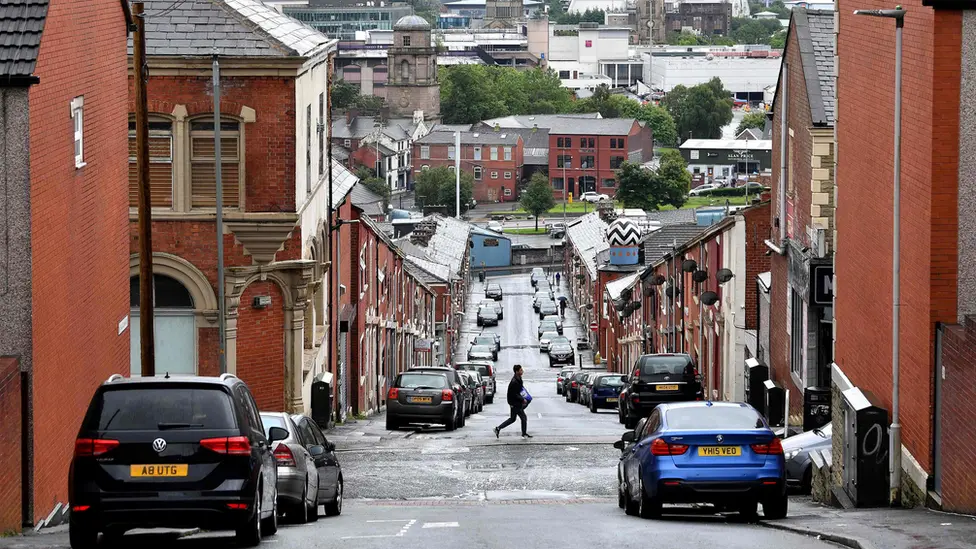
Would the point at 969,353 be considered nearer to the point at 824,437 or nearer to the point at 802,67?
the point at 824,437

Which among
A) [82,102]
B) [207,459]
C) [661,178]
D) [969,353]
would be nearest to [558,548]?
[207,459]

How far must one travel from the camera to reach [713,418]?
17484 mm

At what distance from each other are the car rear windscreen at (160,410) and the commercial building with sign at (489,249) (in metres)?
130

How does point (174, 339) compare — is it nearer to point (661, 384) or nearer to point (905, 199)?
point (661, 384)

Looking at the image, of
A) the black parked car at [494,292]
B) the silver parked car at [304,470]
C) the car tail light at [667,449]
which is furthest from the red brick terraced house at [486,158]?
the car tail light at [667,449]

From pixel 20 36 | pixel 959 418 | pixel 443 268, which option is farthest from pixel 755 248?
pixel 443 268

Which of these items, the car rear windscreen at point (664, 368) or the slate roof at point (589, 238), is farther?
the slate roof at point (589, 238)

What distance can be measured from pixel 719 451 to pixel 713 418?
0.65 m

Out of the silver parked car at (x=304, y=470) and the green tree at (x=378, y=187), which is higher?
the silver parked car at (x=304, y=470)

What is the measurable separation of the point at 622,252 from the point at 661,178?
77856 millimetres

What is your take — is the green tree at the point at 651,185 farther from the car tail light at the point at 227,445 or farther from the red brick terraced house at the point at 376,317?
the car tail light at the point at 227,445

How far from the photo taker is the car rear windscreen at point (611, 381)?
1838 inches

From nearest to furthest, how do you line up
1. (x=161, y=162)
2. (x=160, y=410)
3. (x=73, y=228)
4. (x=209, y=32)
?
(x=160, y=410) < (x=73, y=228) < (x=209, y=32) < (x=161, y=162)

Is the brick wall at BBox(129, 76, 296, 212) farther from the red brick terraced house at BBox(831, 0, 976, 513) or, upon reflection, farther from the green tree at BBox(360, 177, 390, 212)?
the green tree at BBox(360, 177, 390, 212)
